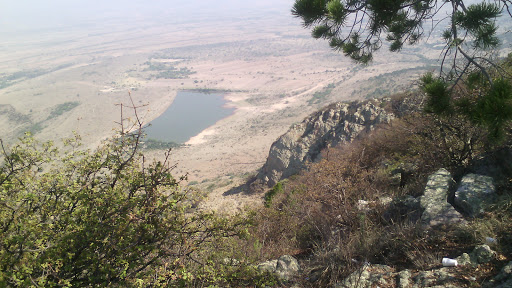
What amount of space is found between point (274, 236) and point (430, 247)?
4.01 metres

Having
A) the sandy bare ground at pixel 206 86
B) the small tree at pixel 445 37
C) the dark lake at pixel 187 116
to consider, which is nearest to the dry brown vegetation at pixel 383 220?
the small tree at pixel 445 37

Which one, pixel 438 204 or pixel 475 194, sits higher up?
pixel 475 194

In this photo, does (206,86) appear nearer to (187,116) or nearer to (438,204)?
(187,116)

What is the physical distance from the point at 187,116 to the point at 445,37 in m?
53.7

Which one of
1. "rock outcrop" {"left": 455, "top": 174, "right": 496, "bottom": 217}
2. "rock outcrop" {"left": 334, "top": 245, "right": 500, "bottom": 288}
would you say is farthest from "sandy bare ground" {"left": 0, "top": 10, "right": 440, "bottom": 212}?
"rock outcrop" {"left": 334, "top": 245, "right": 500, "bottom": 288}

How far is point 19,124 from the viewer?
47250 millimetres

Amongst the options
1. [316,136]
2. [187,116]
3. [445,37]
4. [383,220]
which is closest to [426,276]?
[383,220]

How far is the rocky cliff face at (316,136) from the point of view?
2117 centimetres

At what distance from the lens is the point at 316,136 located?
76.2 feet

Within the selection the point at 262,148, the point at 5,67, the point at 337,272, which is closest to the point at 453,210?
the point at 337,272

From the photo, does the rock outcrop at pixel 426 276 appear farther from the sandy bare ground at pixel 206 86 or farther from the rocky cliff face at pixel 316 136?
the rocky cliff face at pixel 316 136

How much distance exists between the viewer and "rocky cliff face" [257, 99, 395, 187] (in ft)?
69.5

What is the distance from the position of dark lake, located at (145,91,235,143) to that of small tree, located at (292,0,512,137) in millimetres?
39452

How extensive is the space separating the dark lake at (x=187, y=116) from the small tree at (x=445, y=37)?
39452 millimetres
